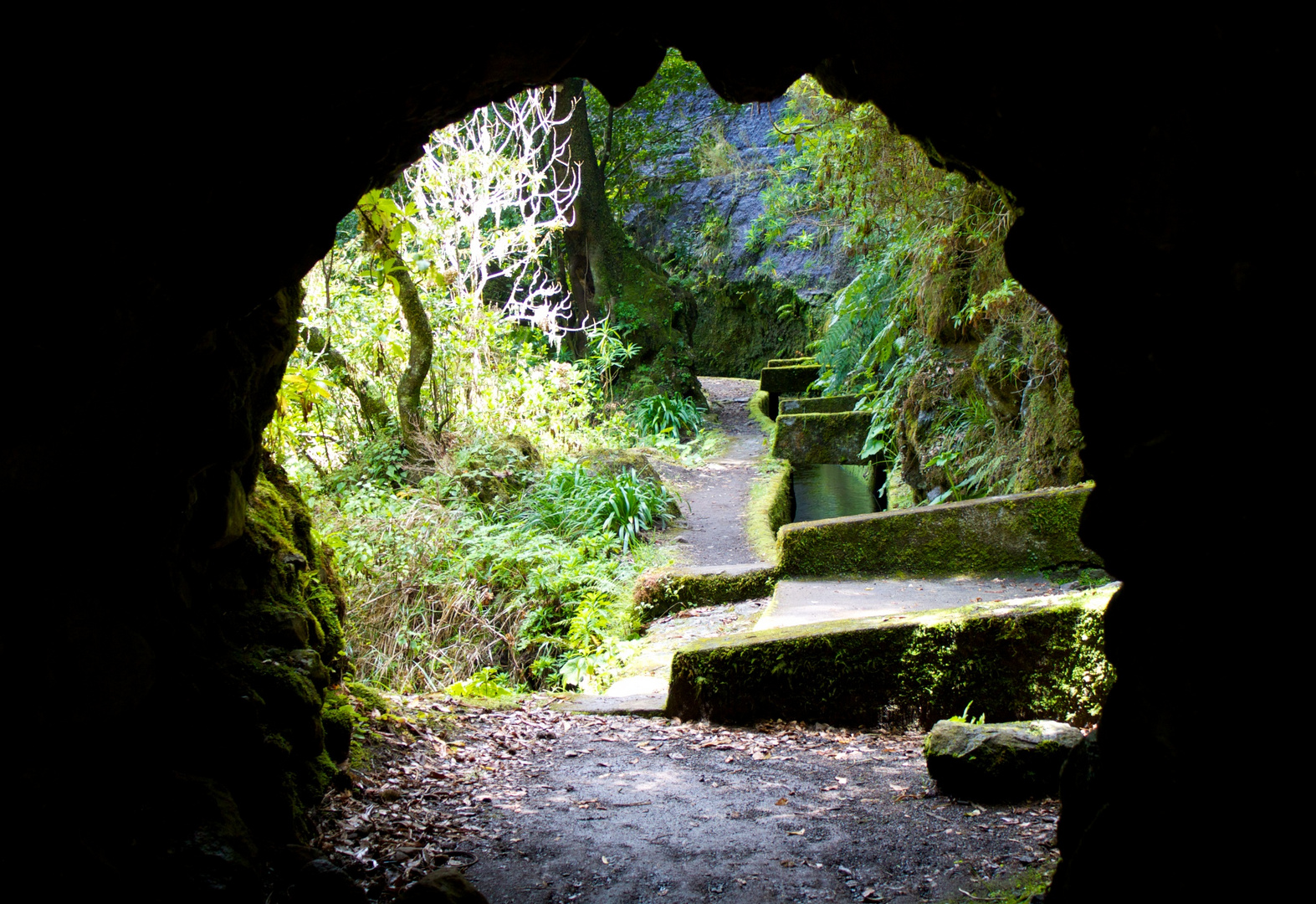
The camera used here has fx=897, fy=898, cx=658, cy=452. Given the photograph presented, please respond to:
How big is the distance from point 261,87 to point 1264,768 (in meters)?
2.80

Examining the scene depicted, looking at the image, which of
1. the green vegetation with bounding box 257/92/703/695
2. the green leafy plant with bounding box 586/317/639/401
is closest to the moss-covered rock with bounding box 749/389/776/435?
the green vegetation with bounding box 257/92/703/695

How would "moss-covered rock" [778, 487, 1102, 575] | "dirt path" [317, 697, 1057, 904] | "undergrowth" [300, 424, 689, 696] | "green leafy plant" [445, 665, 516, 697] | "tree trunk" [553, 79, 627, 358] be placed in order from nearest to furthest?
"dirt path" [317, 697, 1057, 904] → "green leafy plant" [445, 665, 516, 697] → "moss-covered rock" [778, 487, 1102, 575] → "undergrowth" [300, 424, 689, 696] → "tree trunk" [553, 79, 627, 358]

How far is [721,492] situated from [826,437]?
81.1 inches

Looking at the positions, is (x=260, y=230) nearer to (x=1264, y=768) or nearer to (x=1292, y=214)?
(x=1292, y=214)

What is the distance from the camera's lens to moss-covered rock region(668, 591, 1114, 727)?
4.59 meters

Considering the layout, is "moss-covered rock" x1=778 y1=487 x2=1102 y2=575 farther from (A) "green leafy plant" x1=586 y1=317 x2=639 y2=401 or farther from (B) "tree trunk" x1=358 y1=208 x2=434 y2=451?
(A) "green leafy plant" x1=586 y1=317 x2=639 y2=401

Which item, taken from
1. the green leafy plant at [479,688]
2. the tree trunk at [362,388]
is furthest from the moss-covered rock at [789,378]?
the green leafy plant at [479,688]

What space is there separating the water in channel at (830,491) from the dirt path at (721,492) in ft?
2.80

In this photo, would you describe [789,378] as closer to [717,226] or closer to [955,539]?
[717,226]

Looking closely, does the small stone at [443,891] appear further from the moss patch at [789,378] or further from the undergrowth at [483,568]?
the moss patch at [789,378]

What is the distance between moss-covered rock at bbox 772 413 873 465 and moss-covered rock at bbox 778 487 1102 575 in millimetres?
5619

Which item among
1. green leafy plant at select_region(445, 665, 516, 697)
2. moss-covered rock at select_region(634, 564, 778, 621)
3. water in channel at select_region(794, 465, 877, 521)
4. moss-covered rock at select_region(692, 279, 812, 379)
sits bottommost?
green leafy plant at select_region(445, 665, 516, 697)

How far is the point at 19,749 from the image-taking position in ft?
7.60

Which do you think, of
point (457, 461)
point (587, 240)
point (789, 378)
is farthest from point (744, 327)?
point (457, 461)
